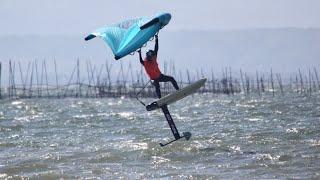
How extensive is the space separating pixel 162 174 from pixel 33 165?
176 inches

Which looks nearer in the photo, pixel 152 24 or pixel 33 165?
pixel 152 24

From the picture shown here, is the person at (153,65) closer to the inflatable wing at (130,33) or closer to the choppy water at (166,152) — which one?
the inflatable wing at (130,33)

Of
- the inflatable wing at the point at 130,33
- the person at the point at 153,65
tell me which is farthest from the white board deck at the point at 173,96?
the inflatable wing at the point at 130,33

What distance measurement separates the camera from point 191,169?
56.4 feet

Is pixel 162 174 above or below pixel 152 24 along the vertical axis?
below

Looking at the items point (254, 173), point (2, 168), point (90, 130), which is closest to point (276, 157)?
point (254, 173)

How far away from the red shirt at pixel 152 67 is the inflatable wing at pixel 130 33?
1.48 ft

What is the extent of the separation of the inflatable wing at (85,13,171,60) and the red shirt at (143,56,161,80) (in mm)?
450

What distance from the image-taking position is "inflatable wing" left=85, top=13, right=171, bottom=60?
48.4ft

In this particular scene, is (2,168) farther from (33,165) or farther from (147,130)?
(147,130)

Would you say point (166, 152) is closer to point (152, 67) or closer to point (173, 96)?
point (173, 96)

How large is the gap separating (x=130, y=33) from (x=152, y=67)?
1.21 m

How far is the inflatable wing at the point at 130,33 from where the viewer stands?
48.4 ft

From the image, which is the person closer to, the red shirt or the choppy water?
the red shirt
